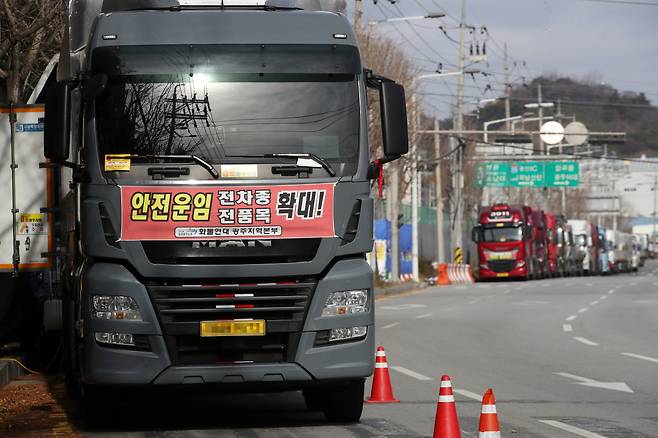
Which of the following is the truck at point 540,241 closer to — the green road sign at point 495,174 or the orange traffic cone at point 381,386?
the green road sign at point 495,174

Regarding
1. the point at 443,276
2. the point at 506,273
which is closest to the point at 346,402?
the point at 443,276

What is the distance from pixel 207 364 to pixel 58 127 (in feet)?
7.35

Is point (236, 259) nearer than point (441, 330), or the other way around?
point (236, 259)

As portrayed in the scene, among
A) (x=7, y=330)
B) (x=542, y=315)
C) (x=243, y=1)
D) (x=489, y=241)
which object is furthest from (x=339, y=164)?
(x=489, y=241)

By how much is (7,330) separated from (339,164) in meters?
8.24

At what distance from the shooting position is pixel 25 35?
17.6m

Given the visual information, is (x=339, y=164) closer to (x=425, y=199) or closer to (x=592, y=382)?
(x=592, y=382)

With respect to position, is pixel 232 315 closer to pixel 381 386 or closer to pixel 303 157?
pixel 303 157

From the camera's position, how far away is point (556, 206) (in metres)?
131

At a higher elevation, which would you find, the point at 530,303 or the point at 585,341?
the point at 585,341

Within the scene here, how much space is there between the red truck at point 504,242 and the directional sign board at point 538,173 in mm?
2564

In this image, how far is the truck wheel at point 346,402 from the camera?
39.0ft

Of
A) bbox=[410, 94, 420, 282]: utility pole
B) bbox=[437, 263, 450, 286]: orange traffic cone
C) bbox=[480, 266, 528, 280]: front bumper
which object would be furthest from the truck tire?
bbox=[480, 266, 528, 280]: front bumper

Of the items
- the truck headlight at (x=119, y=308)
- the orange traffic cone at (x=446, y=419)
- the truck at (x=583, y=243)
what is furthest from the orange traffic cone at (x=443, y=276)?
the orange traffic cone at (x=446, y=419)
